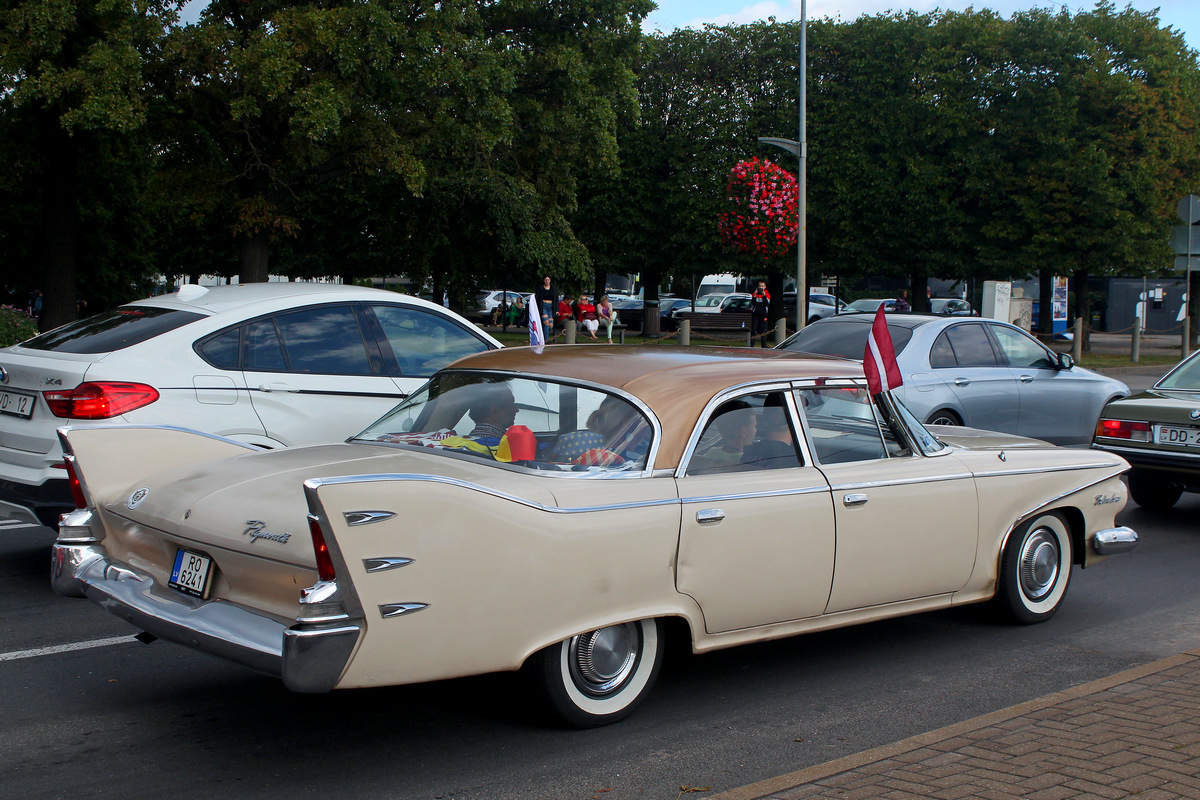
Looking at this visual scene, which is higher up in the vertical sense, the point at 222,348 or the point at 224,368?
the point at 222,348

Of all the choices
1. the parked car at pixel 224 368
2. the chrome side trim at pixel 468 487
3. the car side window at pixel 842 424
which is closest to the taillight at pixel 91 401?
the parked car at pixel 224 368

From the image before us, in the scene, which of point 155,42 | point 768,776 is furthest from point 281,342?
point 155,42

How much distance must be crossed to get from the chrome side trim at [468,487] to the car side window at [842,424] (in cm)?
104

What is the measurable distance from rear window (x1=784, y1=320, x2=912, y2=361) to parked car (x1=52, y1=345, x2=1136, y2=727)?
4837 mm

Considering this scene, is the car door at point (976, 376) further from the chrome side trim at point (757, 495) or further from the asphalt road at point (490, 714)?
the chrome side trim at point (757, 495)

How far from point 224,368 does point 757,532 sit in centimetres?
376

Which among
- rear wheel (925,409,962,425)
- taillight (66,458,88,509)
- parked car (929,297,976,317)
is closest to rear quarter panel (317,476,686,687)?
taillight (66,458,88,509)

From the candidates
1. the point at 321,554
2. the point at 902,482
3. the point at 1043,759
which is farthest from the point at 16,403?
the point at 1043,759

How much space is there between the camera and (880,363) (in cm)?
527

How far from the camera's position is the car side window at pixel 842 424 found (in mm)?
5055

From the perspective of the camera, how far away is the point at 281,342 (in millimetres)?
7059

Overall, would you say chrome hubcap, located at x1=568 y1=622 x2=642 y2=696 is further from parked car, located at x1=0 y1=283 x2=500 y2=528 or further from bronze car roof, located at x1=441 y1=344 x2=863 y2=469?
parked car, located at x1=0 y1=283 x2=500 y2=528

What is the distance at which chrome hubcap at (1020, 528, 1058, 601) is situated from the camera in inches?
230

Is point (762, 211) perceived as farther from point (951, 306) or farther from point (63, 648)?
point (63, 648)
